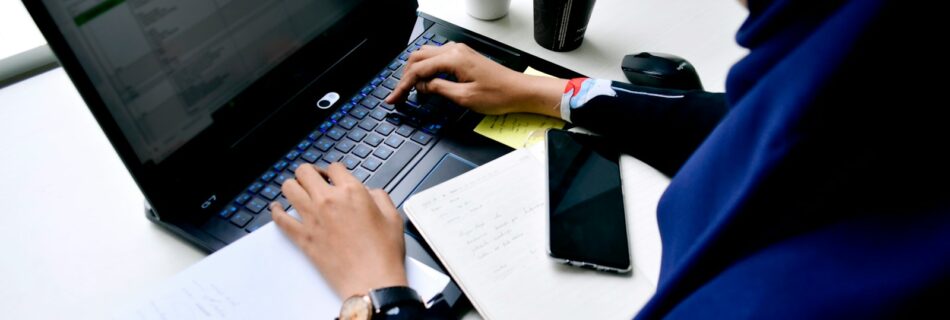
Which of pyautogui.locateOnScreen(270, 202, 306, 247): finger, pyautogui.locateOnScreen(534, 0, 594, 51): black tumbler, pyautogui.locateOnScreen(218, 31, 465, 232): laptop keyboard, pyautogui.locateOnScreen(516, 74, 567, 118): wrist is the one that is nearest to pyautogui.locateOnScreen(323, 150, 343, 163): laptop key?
pyautogui.locateOnScreen(218, 31, 465, 232): laptop keyboard

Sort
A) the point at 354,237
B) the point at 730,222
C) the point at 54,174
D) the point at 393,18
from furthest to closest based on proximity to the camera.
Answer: the point at 393,18
the point at 54,174
the point at 354,237
the point at 730,222

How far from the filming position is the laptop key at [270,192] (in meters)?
0.59

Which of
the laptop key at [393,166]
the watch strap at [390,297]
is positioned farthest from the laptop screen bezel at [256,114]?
the watch strap at [390,297]

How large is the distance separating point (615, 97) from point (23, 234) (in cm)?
64

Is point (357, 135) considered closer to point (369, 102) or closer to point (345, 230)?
point (369, 102)

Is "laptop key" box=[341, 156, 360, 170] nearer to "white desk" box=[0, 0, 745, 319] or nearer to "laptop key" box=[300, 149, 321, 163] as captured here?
"laptop key" box=[300, 149, 321, 163]

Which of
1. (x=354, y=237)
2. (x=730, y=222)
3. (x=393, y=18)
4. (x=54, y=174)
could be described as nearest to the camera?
(x=730, y=222)

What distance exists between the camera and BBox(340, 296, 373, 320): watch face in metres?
0.47

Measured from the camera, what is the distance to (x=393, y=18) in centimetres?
79

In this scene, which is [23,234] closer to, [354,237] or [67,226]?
[67,226]

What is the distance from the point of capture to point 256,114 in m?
0.62

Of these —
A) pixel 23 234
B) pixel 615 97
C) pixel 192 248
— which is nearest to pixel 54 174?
pixel 23 234

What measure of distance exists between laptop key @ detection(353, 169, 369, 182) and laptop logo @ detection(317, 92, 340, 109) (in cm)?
11

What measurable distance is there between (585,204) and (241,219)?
34 cm
